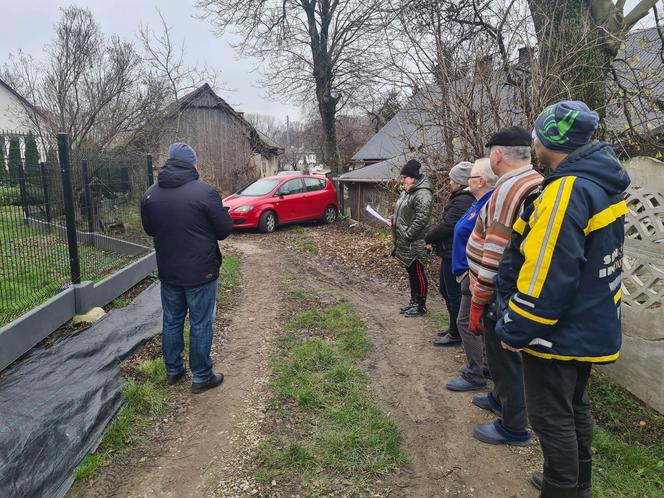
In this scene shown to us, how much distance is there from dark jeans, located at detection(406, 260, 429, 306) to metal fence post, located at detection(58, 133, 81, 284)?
386 centimetres

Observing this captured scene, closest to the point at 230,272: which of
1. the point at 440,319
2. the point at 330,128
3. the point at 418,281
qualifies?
the point at 418,281

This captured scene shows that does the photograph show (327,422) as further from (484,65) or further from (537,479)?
(484,65)

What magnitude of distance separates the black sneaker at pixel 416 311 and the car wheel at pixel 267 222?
7394mm

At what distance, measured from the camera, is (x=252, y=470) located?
2770mm

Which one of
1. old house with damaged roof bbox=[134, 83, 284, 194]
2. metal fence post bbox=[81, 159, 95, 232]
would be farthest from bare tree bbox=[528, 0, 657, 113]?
old house with damaged roof bbox=[134, 83, 284, 194]

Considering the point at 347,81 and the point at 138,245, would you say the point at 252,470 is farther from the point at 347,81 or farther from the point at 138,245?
the point at 347,81

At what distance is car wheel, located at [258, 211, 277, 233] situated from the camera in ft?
40.5

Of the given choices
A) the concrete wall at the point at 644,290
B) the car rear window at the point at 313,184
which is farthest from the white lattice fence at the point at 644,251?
the car rear window at the point at 313,184

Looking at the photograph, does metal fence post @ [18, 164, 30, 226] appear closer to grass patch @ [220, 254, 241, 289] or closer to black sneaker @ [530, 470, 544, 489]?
grass patch @ [220, 254, 241, 289]

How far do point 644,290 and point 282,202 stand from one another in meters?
10.2

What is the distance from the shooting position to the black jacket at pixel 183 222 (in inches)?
137

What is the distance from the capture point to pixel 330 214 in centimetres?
1451

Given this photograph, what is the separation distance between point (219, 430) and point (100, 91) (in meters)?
11.8

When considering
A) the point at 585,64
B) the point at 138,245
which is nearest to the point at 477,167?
the point at 585,64
